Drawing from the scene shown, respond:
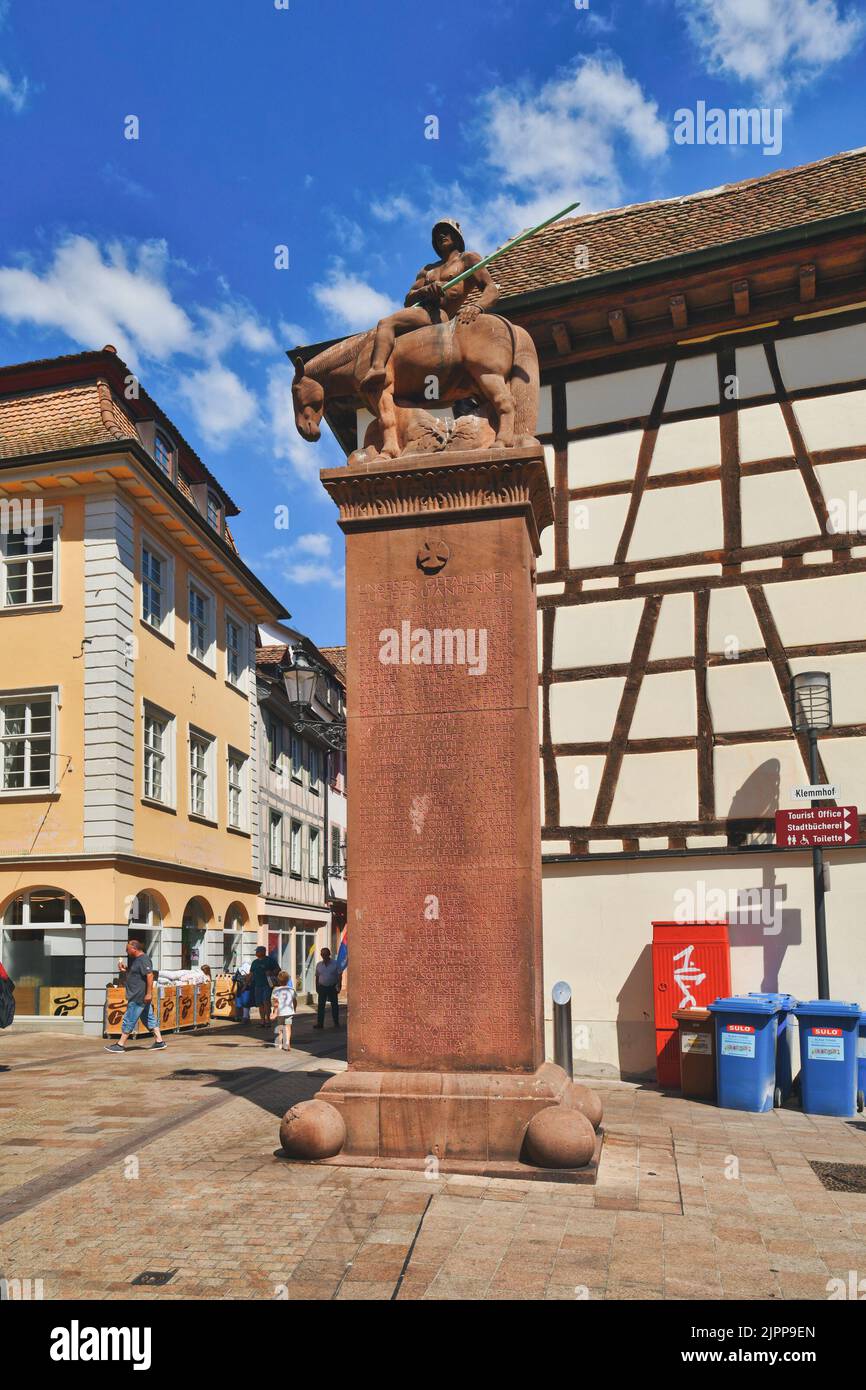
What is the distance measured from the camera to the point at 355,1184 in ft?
22.6

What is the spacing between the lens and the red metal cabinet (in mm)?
12492

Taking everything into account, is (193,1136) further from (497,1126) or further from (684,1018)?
(684,1018)

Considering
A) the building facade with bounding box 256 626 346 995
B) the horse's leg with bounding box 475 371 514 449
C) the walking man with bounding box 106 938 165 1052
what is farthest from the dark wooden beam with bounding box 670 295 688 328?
the building facade with bounding box 256 626 346 995

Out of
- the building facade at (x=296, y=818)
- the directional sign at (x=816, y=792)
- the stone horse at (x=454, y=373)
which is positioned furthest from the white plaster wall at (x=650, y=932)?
the building facade at (x=296, y=818)

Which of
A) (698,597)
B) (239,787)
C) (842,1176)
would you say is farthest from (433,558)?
(239,787)

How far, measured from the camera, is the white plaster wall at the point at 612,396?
14453 mm

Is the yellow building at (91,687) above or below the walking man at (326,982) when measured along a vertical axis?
above

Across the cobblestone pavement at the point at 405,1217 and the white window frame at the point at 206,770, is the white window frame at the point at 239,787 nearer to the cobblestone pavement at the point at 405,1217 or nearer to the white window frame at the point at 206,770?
the white window frame at the point at 206,770

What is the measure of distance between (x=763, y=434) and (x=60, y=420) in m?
14.0

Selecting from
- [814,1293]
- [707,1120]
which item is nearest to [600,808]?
[707,1120]

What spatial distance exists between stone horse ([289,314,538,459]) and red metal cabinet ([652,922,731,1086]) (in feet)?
20.6

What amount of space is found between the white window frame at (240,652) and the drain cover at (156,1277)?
2325 centimetres

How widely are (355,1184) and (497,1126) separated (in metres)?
0.98

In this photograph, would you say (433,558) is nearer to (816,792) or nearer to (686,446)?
(816,792)
